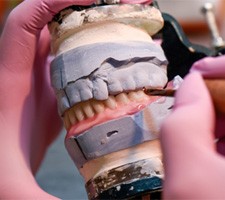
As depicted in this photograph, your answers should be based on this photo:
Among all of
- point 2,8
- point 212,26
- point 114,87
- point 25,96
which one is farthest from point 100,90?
point 2,8

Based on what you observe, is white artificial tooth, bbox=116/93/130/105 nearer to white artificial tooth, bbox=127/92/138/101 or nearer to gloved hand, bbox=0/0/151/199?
white artificial tooth, bbox=127/92/138/101

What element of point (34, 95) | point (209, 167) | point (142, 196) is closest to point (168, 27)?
point (34, 95)

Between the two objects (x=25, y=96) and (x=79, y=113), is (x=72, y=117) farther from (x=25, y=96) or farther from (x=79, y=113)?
(x=25, y=96)

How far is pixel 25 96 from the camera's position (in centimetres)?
78

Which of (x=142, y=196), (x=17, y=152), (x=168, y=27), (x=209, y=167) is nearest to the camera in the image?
(x=209, y=167)

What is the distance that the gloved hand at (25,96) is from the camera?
0.70 m

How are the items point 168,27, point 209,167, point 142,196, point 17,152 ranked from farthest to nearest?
point 168,27 < point 17,152 < point 142,196 < point 209,167

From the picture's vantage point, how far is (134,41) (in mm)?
680

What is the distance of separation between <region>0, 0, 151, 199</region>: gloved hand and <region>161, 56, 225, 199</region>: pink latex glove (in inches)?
9.3

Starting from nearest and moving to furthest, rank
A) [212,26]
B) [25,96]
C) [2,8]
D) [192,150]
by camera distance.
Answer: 1. [192,150]
2. [25,96]
3. [212,26]
4. [2,8]

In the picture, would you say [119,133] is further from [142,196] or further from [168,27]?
[168,27]

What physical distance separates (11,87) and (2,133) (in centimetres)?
6

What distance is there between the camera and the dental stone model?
65 cm

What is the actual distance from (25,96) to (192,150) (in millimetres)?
364
